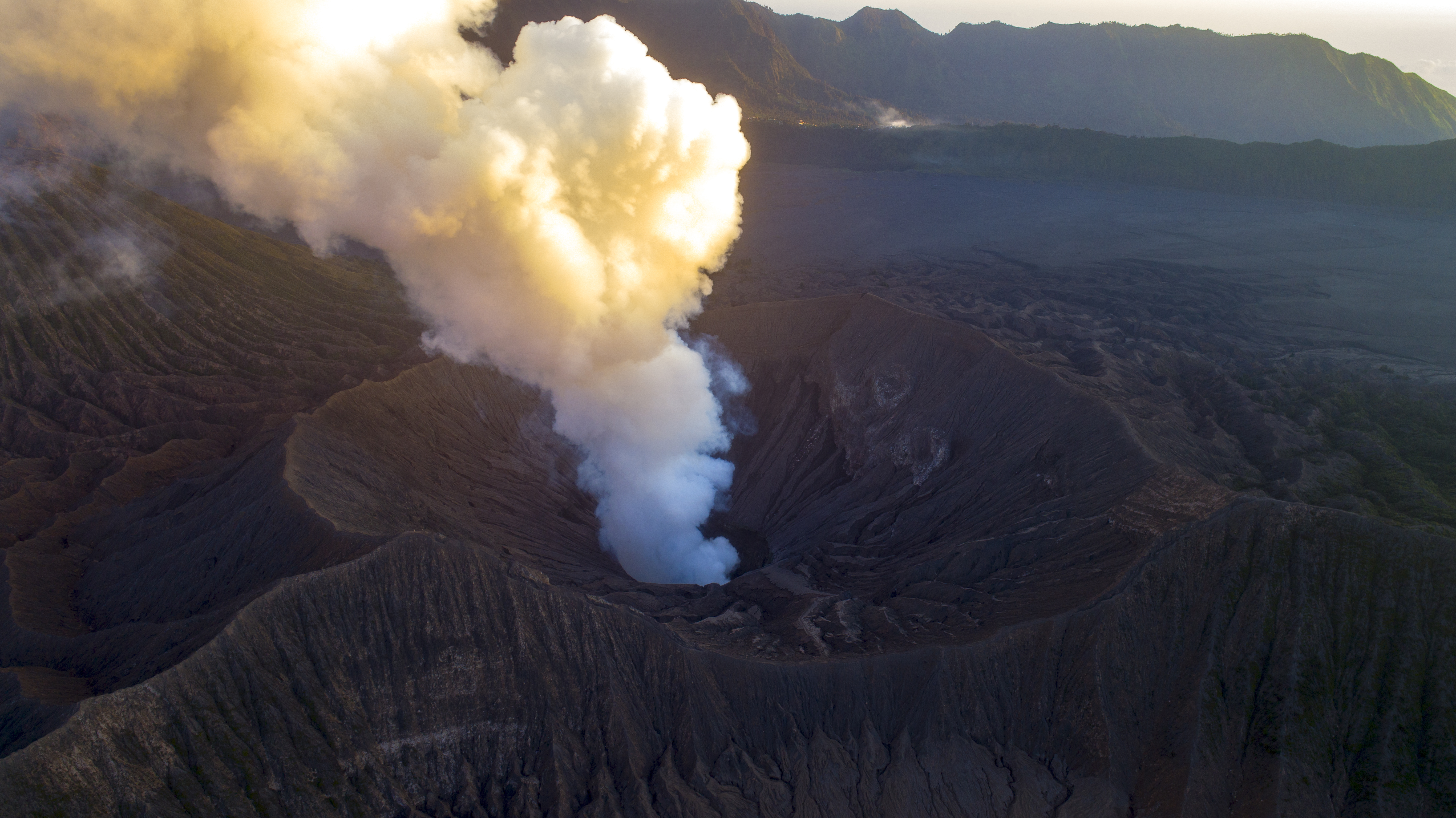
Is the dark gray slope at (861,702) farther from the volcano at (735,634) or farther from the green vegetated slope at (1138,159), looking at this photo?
the green vegetated slope at (1138,159)

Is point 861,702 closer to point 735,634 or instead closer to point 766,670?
point 766,670

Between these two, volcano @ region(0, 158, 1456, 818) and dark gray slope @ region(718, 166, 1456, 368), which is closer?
volcano @ region(0, 158, 1456, 818)

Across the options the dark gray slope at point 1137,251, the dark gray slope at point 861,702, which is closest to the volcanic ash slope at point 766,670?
the dark gray slope at point 861,702

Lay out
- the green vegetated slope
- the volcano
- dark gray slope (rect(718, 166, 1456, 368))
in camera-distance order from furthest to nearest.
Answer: the green vegetated slope → dark gray slope (rect(718, 166, 1456, 368)) → the volcano

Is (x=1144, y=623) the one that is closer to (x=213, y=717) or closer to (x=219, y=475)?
(x=213, y=717)

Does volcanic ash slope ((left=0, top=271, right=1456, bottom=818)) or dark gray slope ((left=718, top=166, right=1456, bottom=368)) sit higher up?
dark gray slope ((left=718, top=166, right=1456, bottom=368))

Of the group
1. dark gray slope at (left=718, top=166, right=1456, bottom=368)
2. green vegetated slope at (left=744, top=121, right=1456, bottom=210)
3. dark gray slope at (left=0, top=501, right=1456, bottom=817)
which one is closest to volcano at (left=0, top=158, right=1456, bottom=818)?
dark gray slope at (left=0, top=501, right=1456, bottom=817)

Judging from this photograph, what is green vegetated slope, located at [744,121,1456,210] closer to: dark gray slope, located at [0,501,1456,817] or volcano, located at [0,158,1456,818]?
volcano, located at [0,158,1456,818]
